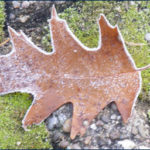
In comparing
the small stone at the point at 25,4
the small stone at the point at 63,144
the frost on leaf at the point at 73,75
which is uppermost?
the small stone at the point at 25,4

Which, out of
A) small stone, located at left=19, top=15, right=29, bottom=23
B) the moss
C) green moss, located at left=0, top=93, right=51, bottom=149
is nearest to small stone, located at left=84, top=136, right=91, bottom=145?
green moss, located at left=0, top=93, right=51, bottom=149

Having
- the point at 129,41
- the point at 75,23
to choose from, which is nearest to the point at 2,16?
the point at 75,23

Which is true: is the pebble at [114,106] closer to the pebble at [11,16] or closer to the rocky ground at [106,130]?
the rocky ground at [106,130]

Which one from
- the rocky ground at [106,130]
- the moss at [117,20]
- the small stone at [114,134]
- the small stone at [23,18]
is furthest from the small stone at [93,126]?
the small stone at [23,18]

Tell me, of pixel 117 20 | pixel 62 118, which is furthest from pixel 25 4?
pixel 62 118

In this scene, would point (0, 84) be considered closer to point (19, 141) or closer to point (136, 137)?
point (19, 141)

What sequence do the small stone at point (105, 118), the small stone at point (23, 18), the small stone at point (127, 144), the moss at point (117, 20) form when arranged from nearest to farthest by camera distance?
the small stone at point (127, 144)
the small stone at point (105, 118)
the moss at point (117, 20)
the small stone at point (23, 18)
